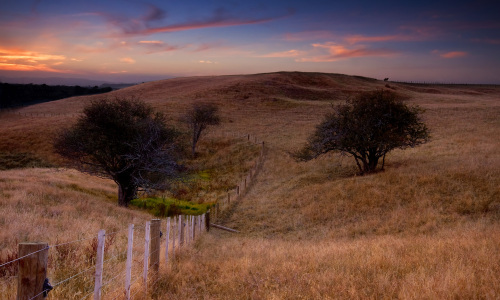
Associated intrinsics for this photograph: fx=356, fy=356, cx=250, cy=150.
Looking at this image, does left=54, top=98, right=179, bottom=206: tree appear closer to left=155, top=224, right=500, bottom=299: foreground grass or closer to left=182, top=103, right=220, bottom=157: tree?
left=155, top=224, right=500, bottom=299: foreground grass

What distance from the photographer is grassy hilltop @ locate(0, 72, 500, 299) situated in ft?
23.8

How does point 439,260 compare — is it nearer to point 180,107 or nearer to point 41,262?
point 41,262

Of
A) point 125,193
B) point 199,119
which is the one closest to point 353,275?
point 125,193

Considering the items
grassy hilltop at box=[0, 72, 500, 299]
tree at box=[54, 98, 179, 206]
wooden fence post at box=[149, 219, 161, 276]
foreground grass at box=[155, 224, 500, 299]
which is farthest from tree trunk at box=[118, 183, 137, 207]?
wooden fence post at box=[149, 219, 161, 276]

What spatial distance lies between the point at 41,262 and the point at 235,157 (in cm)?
4394

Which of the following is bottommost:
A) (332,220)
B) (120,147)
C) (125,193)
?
(332,220)

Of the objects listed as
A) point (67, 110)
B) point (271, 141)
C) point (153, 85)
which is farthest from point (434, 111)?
point (153, 85)

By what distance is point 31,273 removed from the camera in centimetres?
407

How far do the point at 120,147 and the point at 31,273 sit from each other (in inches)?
897

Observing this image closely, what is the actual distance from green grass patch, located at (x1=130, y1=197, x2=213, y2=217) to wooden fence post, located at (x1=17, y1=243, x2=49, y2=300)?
2192cm

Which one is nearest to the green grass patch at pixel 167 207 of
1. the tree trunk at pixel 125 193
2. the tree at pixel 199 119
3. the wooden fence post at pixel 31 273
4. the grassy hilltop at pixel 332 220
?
the tree trunk at pixel 125 193

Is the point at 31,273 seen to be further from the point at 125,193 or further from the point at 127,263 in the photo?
the point at 125,193

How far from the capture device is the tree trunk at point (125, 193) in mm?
26453

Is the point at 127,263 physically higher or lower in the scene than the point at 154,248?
higher
